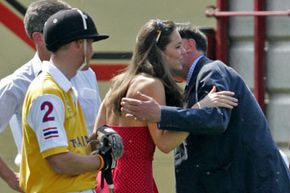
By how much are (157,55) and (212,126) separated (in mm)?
614

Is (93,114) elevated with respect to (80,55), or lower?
lower

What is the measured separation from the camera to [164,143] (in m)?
5.36

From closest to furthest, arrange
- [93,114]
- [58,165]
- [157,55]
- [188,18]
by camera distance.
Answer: [58,165], [157,55], [93,114], [188,18]

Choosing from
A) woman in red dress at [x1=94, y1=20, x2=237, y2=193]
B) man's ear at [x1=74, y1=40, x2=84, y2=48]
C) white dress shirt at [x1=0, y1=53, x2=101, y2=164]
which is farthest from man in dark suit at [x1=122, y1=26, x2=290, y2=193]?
white dress shirt at [x1=0, y1=53, x2=101, y2=164]

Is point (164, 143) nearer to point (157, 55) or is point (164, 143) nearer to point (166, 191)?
point (157, 55)

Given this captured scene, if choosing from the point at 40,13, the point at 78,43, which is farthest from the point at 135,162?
the point at 40,13

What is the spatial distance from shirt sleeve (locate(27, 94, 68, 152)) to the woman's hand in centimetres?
76

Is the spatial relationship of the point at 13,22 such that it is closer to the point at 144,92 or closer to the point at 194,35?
the point at 194,35

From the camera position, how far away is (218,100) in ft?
16.8

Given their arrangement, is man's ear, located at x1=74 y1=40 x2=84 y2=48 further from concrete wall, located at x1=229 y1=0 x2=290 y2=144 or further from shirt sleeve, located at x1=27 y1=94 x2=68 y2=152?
concrete wall, located at x1=229 y1=0 x2=290 y2=144

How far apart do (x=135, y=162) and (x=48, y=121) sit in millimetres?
919

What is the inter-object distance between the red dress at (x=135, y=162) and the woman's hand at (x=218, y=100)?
0.42 meters

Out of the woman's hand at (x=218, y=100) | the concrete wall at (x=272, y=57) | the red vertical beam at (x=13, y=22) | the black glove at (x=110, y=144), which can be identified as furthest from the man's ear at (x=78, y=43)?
the red vertical beam at (x=13, y=22)

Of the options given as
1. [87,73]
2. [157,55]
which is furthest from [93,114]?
[157,55]
